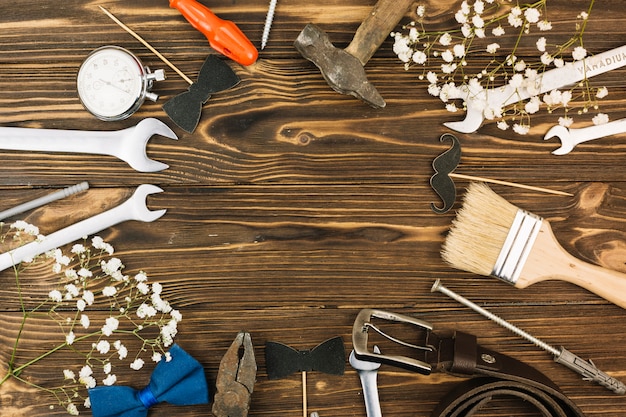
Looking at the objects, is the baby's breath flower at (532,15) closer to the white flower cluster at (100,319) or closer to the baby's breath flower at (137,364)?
the white flower cluster at (100,319)

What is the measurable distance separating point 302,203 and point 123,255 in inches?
19.0

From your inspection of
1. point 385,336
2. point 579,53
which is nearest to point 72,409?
point 385,336

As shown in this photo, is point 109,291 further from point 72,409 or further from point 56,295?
point 72,409

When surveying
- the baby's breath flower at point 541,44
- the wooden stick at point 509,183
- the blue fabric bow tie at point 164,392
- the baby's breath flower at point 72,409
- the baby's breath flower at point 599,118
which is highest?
the baby's breath flower at point 541,44

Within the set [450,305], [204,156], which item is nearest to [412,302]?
[450,305]

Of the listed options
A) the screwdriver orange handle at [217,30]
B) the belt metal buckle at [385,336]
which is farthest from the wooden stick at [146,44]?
the belt metal buckle at [385,336]

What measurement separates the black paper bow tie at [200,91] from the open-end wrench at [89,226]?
8.0 inches

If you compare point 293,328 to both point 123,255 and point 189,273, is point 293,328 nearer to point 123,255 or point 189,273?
point 189,273

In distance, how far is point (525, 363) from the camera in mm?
1505

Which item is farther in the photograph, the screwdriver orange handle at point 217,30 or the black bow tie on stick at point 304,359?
the black bow tie on stick at point 304,359

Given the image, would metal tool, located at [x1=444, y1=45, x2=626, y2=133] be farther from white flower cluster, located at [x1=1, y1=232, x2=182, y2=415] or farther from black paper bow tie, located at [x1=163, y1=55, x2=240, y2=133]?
white flower cluster, located at [x1=1, y1=232, x2=182, y2=415]

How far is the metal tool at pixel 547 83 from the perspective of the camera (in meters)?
1.45

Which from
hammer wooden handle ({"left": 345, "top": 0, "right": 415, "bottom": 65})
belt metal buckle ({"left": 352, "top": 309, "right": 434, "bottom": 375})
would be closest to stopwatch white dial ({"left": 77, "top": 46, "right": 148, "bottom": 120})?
hammer wooden handle ({"left": 345, "top": 0, "right": 415, "bottom": 65})

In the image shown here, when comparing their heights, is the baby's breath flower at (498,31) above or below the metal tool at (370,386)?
above
